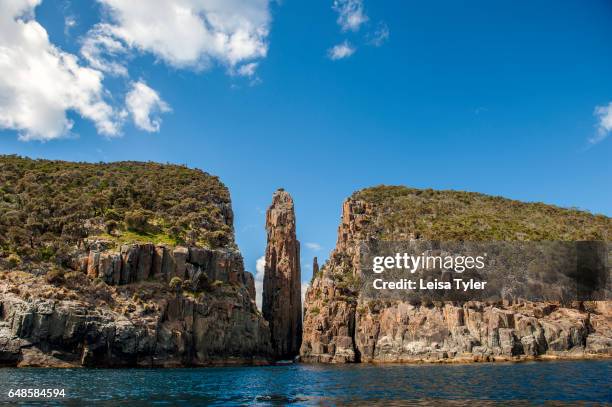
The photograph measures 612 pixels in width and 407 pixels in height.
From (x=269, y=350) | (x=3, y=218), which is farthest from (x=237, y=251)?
(x=3, y=218)

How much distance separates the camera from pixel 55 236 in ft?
302

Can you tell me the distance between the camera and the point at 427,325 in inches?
4360

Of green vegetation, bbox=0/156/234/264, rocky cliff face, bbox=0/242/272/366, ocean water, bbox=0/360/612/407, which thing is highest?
green vegetation, bbox=0/156/234/264

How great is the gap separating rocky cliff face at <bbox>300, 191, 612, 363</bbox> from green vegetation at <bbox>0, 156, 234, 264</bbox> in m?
32.6

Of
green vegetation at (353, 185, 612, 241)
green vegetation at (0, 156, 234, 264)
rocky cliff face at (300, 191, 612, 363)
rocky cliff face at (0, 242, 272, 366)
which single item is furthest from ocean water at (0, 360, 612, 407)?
green vegetation at (353, 185, 612, 241)

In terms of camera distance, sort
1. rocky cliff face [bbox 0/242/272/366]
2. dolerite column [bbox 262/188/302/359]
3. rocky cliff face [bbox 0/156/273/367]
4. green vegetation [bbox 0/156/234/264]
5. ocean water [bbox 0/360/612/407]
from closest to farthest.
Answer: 1. ocean water [bbox 0/360/612/407]
2. rocky cliff face [bbox 0/242/272/366]
3. rocky cliff face [bbox 0/156/273/367]
4. green vegetation [bbox 0/156/234/264]
5. dolerite column [bbox 262/188/302/359]

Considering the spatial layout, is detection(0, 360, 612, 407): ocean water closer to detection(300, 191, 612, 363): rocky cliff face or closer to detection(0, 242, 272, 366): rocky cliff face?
detection(0, 242, 272, 366): rocky cliff face

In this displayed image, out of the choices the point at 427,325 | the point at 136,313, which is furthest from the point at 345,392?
the point at 427,325

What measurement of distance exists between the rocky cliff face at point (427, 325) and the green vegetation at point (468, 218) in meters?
0.69

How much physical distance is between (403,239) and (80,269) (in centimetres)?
7819

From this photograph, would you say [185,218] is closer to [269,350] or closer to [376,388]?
[269,350]

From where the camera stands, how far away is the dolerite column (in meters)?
157

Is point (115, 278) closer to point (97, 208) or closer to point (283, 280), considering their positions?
point (97, 208)

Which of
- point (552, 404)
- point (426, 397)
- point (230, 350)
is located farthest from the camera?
point (230, 350)
